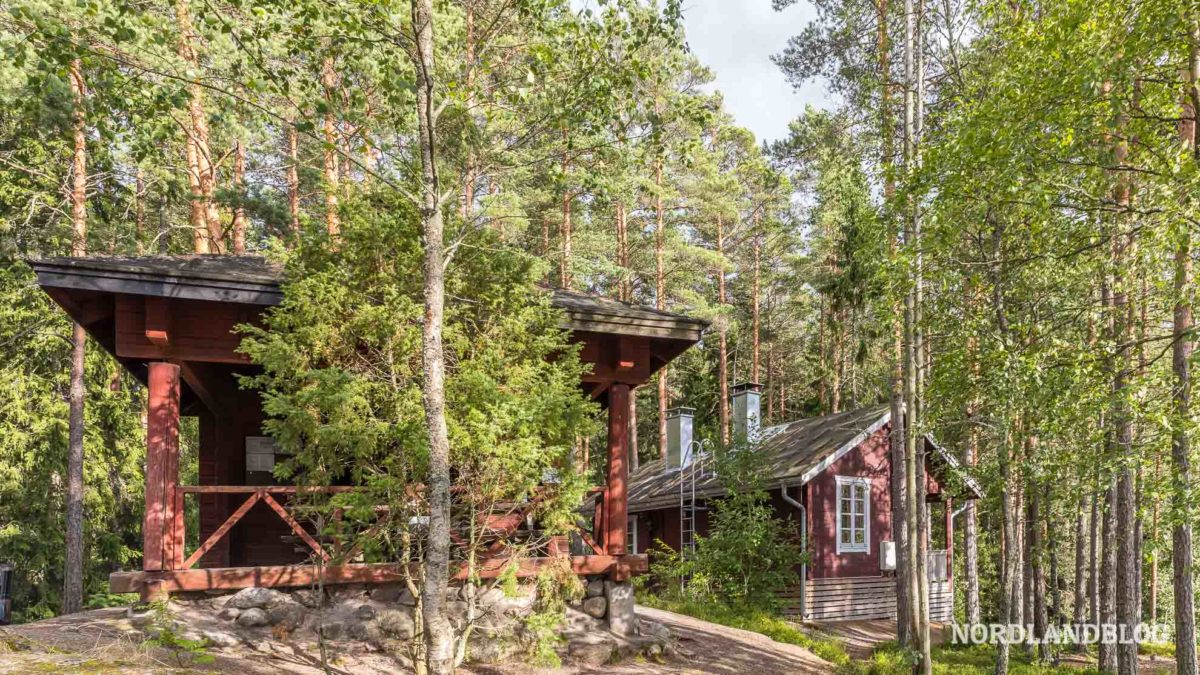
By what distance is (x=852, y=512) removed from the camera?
55.9 ft

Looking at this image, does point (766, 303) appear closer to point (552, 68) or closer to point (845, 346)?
point (845, 346)

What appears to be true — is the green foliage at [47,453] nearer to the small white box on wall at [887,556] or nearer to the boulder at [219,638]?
the boulder at [219,638]

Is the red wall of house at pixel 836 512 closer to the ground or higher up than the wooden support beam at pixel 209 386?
closer to the ground

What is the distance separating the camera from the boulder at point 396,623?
812 cm

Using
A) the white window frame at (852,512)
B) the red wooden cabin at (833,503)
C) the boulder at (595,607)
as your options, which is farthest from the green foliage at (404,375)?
the white window frame at (852,512)

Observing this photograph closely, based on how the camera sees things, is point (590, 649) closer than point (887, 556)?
Yes

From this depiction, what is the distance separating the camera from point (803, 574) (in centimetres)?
1578

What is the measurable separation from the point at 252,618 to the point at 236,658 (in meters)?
0.70

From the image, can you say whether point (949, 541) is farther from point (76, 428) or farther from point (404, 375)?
point (76, 428)

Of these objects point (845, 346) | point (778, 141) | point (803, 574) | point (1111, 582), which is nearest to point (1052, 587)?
point (1111, 582)

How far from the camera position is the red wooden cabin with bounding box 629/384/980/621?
16.0 metres

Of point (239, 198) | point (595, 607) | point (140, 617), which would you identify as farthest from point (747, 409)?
point (140, 617)

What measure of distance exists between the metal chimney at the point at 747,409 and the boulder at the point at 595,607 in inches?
318

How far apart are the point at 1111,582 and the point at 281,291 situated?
14195mm
